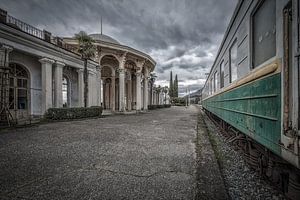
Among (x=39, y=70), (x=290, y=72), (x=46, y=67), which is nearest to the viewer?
(x=290, y=72)

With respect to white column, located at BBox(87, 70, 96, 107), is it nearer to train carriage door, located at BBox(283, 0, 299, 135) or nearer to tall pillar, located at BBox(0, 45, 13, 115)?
tall pillar, located at BBox(0, 45, 13, 115)

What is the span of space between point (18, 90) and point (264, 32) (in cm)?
1457

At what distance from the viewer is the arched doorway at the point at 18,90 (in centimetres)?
1135

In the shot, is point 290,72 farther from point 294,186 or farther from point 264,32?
point 294,186

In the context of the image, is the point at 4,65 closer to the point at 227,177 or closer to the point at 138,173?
the point at 138,173

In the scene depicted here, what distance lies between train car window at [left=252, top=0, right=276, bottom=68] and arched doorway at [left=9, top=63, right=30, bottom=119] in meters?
13.7

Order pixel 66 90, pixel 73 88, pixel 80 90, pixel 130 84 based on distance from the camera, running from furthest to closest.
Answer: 1. pixel 130 84
2. pixel 73 88
3. pixel 66 90
4. pixel 80 90

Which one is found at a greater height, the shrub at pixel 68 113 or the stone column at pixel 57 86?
the stone column at pixel 57 86

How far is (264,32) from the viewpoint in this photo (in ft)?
8.16

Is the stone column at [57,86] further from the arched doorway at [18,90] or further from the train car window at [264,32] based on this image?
the train car window at [264,32]

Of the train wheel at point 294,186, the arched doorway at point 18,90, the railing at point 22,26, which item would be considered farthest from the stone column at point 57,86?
the train wheel at point 294,186

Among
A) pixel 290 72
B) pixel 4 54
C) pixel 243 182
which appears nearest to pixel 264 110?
pixel 290 72

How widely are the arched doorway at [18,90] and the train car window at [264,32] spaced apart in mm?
13703

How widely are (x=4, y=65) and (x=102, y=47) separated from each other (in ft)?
36.0
